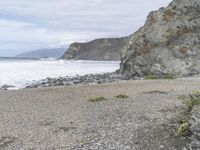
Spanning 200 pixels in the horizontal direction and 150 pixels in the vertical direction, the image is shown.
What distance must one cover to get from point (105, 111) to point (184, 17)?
23.3 metres

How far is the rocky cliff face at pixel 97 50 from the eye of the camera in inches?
5748

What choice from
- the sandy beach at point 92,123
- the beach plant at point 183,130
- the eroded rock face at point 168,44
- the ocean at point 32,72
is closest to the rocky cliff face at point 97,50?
the ocean at point 32,72

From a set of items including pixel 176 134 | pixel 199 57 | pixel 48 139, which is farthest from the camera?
pixel 199 57

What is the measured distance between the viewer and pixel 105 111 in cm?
1373

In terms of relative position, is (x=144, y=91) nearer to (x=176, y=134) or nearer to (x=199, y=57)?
(x=176, y=134)

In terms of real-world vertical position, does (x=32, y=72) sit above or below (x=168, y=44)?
below

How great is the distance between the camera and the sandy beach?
33.5 ft

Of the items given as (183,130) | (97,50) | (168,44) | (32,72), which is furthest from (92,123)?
(97,50)

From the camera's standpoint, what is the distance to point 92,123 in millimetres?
12195

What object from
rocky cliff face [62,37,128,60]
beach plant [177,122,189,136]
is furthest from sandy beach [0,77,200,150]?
rocky cliff face [62,37,128,60]

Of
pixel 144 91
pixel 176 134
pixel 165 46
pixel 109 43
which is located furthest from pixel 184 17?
pixel 109 43

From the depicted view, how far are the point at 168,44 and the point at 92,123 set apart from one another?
74.0 ft

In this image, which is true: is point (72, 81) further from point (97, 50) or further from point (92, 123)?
point (97, 50)

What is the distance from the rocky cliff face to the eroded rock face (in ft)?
339
